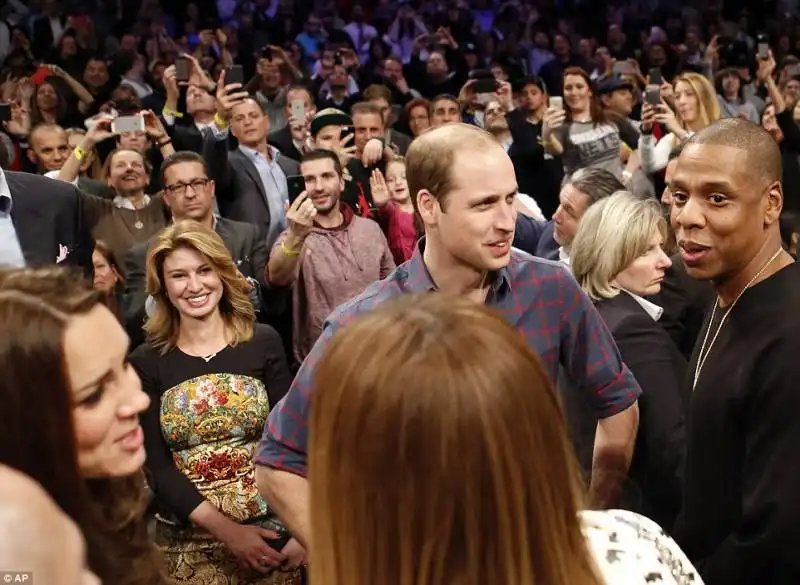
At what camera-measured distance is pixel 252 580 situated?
268 cm

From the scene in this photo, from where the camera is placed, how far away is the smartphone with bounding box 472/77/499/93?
21.4ft

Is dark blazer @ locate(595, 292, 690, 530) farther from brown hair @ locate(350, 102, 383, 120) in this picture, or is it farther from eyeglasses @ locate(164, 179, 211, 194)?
brown hair @ locate(350, 102, 383, 120)

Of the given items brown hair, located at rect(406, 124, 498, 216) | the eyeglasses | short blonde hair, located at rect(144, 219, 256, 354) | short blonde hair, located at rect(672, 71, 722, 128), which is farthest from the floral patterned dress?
short blonde hair, located at rect(672, 71, 722, 128)

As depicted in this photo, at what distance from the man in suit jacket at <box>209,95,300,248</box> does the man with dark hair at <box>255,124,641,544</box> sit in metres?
2.65

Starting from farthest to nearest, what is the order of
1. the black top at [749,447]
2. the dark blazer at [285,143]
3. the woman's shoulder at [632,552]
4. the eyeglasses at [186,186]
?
the dark blazer at [285,143]
the eyeglasses at [186,186]
the black top at [749,447]
the woman's shoulder at [632,552]

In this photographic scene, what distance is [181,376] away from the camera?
2.76 m

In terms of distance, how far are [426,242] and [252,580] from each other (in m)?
1.15

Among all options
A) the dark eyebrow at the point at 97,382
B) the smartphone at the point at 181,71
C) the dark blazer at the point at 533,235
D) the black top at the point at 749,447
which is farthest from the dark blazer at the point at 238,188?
the dark eyebrow at the point at 97,382

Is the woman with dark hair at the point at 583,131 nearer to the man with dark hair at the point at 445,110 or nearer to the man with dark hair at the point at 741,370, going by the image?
the man with dark hair at the point at 445,110

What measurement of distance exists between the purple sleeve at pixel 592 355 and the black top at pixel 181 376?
40.4 inches

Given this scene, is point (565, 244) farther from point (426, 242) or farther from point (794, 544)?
point (794, 544)

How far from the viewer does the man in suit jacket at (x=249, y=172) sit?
15.3ft

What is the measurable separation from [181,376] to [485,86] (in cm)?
425

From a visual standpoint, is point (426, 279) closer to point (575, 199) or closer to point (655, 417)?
point (655, 417)
